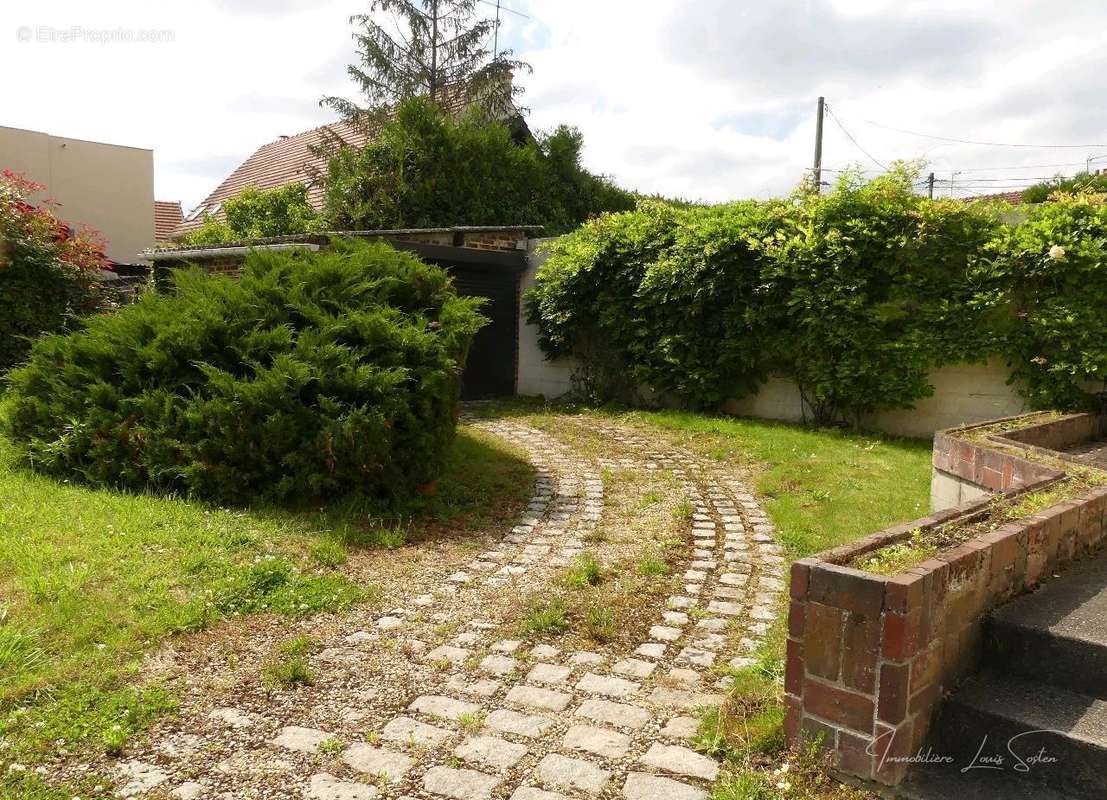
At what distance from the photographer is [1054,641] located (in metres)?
2.50

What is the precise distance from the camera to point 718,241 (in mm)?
9102

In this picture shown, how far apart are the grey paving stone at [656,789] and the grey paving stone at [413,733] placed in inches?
27.3

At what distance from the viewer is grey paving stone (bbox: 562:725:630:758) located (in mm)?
2559

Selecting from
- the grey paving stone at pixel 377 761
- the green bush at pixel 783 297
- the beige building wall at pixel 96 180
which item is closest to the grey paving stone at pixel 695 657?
the grey paving stone at pixel 377 761

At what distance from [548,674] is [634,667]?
0.37 metres

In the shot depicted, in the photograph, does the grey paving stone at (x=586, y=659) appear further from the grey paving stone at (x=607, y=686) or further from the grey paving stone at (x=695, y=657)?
the grey paving stone at (x=695, y=657)

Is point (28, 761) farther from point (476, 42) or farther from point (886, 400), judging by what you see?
point (476, 42)

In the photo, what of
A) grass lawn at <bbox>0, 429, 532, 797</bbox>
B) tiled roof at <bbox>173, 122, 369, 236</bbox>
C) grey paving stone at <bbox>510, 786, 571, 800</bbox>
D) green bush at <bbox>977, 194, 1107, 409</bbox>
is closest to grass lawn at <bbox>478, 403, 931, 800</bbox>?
grey paving stone at <bbox>510, 786, 571, 800</bbox>

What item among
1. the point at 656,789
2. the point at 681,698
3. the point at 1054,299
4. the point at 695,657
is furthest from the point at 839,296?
the point at 656,789

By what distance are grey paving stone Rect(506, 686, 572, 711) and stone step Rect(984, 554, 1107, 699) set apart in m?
1.54

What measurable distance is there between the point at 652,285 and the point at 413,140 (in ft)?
22.8

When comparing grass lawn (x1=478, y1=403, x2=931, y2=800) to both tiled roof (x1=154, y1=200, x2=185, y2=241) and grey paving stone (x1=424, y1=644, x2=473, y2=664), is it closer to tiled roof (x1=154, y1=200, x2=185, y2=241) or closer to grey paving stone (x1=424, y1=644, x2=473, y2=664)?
grey paving stone (x1=424, y1=644, x2=473, y2=664)

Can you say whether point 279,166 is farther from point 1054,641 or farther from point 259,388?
point 1054,641

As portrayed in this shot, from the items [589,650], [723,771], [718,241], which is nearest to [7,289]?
[718,241]
